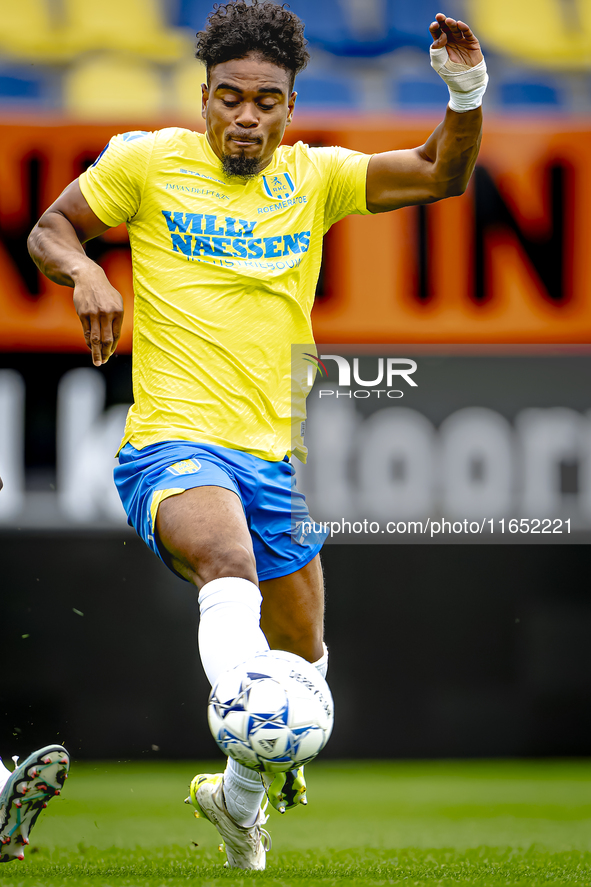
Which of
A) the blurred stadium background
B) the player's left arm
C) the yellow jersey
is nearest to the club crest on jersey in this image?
the yellow jersey

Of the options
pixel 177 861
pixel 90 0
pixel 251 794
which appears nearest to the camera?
pixel 251 794

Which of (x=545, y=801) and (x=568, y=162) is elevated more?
(x=568, y=162)

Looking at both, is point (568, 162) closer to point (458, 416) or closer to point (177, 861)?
point (458, 416)

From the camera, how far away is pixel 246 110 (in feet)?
9.48

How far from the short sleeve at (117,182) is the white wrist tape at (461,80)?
874 mm

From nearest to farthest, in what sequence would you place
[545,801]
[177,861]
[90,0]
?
[177,861] → [545,801] → [90,0]

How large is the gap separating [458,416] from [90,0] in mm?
2986

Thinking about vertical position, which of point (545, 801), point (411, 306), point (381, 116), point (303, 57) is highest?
point (381, 116)

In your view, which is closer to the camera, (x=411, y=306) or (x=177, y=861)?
(x=177, y=861)

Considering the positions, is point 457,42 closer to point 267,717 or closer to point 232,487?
point 232,487

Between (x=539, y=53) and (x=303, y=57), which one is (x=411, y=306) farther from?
(x=303, y=57)

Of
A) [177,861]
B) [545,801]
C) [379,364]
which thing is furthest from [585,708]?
[177,861]

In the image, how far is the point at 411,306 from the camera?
557 cm

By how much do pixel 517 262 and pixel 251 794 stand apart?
11.4 ft
